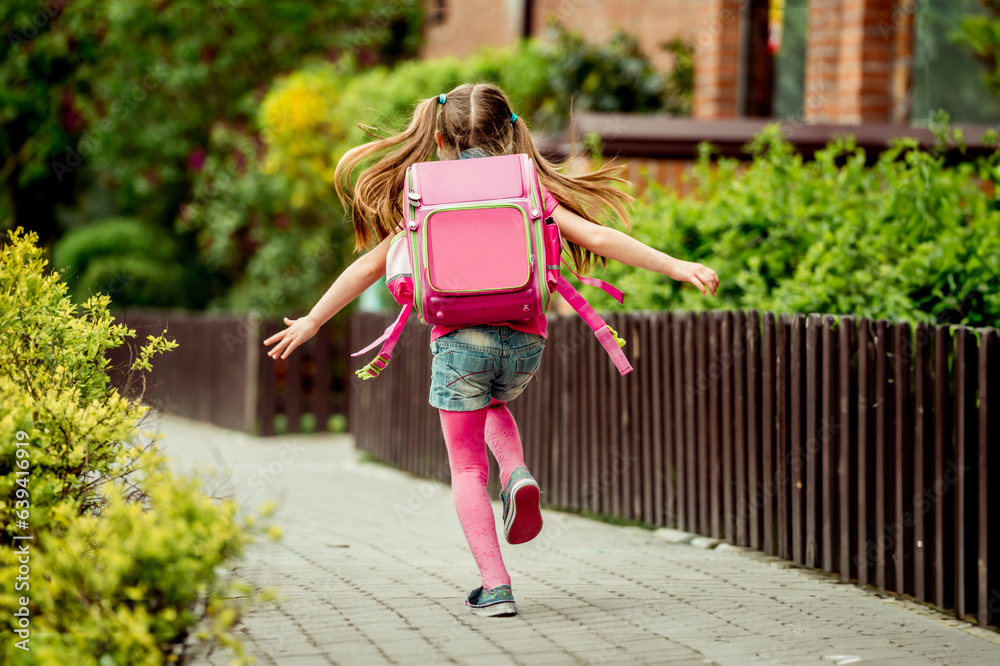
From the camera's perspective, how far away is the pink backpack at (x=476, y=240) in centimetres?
354

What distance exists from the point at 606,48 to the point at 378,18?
7502mm

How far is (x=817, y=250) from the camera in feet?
18.1

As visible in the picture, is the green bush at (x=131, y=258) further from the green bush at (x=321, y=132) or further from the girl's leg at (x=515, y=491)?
the girl's leg at (x=515, y=491)

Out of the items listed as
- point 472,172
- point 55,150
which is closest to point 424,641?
point 472,172

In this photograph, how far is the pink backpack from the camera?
11.6ft

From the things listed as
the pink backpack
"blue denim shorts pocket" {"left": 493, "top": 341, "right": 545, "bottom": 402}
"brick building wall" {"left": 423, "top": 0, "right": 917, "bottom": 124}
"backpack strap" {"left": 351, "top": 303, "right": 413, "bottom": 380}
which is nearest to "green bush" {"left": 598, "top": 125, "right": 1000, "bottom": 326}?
"blue denim shorts pocket" {"left": 493, "top": 341, "right": 545, "bottom": 402}

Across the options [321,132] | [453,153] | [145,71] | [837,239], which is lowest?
[837,239]

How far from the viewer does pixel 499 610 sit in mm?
3664

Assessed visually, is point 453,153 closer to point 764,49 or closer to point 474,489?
point 474,489

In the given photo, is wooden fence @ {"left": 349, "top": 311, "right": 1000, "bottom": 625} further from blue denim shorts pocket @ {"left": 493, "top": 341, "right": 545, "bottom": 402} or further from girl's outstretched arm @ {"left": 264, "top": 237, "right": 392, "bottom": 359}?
girl's outstretched arm @ {"left": 264, "top": 237, "right": 392, "bottom": 359}

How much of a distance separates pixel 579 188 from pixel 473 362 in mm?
756

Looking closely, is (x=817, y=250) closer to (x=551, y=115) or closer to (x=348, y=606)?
(x=348, y=606)

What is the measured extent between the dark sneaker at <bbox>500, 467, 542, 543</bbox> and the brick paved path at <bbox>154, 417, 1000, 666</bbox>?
29 cm

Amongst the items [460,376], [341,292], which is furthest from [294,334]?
[460,376]
